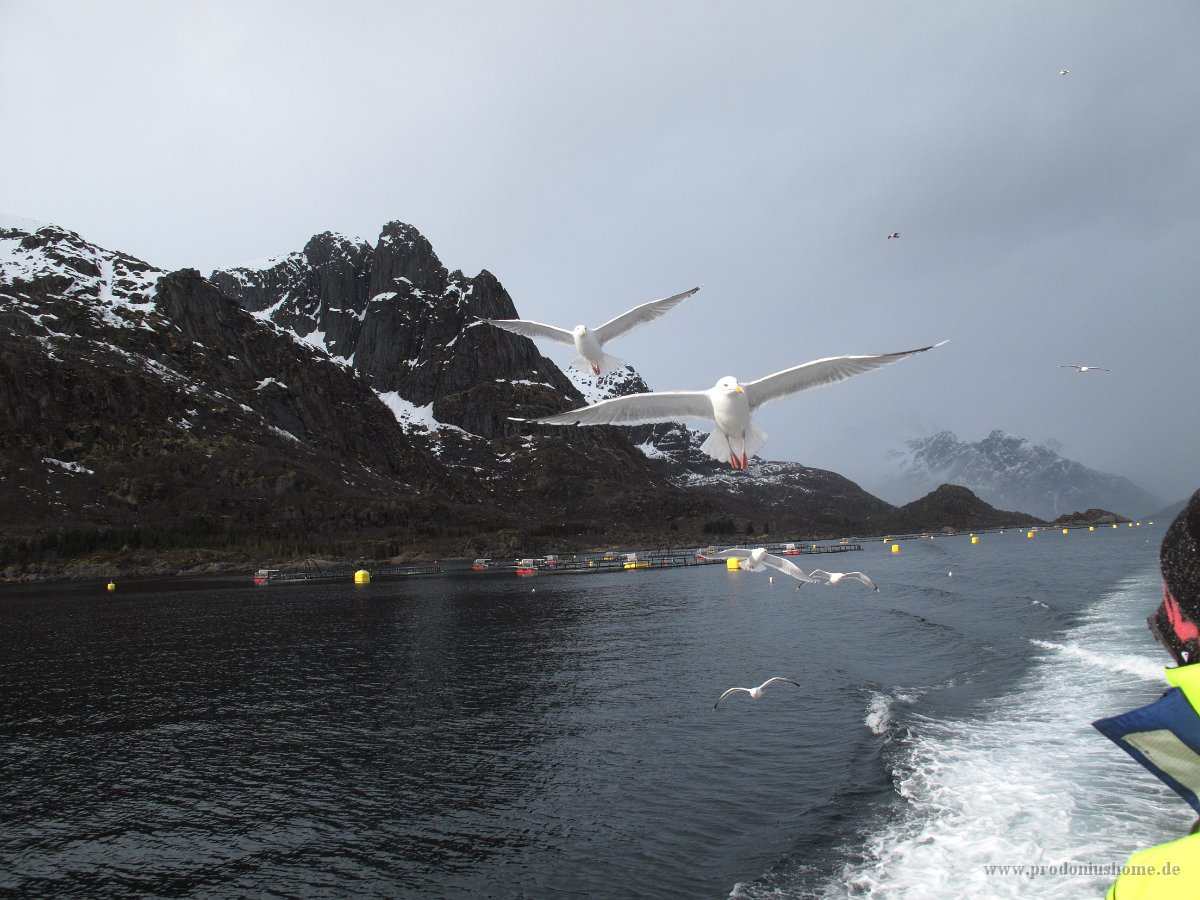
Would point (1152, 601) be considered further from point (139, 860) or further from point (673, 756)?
point (139, 860)

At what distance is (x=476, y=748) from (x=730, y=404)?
16.8 metres

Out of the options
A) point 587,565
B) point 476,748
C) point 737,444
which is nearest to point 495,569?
point 587,565

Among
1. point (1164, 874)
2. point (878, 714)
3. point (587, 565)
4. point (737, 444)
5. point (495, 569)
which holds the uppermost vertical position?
point (737, 444)

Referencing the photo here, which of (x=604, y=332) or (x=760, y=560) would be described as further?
(x=604, y=332)

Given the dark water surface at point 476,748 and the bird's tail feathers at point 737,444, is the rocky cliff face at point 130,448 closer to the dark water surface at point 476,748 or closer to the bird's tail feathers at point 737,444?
the dark water surface at point 476,748

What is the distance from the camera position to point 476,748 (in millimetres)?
23250

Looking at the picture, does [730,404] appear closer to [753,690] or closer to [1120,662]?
[753,690]

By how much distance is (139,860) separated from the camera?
15773 mm

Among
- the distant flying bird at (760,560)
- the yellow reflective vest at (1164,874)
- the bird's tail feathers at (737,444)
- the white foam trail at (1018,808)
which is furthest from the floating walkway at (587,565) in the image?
the yellow reflective vest at (1164,874)

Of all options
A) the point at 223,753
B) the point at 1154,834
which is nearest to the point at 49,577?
the point at 223,753

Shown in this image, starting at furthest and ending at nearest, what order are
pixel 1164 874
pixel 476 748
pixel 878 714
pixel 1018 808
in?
pixel 878 714 < pixel 476 748 < pixel 1018 808 < pixel 1164 874

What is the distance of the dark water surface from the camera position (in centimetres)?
1488

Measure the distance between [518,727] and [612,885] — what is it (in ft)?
40.2

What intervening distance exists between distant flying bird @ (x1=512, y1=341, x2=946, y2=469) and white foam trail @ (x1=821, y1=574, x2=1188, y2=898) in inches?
307
